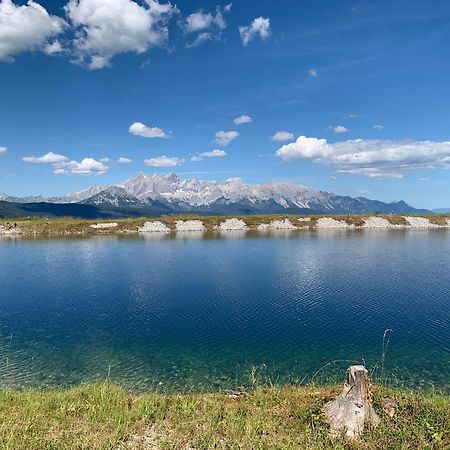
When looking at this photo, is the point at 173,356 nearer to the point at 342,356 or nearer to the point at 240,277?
the point at 342,356

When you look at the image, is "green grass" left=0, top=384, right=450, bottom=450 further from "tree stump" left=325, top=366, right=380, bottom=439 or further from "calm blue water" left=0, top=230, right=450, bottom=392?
"calm blue water" left=0, top=230, right=450, bottom=392

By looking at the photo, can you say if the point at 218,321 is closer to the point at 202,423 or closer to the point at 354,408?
the point at 202,423

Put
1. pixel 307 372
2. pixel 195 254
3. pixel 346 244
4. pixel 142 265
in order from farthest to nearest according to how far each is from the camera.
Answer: pixel 346 244
pixel 195 254
pixel 142 265
pixel 307 372

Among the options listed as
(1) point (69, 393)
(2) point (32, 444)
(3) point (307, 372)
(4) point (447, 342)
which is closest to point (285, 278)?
(4) point (447, 342)

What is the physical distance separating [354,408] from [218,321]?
2979 centimetres

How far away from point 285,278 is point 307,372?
4140 centimetres

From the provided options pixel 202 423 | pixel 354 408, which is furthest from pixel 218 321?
pixel 354 408

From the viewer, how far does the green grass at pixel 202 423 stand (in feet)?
52.0

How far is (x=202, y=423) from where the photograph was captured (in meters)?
18.1

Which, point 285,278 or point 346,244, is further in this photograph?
point 346,244

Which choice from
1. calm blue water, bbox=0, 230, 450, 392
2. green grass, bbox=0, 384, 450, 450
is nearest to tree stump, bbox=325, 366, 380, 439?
green grass, bbox=0, 384, 450, 450

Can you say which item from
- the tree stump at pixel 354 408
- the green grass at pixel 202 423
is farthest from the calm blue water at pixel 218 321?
the tree stump at pixel 354 408

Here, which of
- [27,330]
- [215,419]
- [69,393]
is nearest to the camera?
[215,419]

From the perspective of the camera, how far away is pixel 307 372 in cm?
3153
